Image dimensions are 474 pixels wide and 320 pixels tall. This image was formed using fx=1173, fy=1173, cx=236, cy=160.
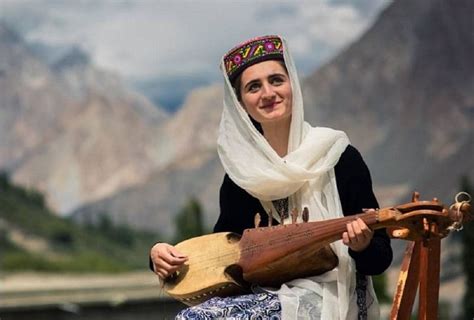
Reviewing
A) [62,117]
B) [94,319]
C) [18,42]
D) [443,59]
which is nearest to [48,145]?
[62,117]

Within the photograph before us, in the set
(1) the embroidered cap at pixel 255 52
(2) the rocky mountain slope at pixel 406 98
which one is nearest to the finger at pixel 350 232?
(1) the embroidered cap at pixel 255 52

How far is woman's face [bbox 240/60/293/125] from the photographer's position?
3107mm

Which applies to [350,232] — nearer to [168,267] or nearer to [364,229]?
[364,229]

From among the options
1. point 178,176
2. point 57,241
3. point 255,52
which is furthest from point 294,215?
point 178,176

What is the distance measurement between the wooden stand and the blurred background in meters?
22.5

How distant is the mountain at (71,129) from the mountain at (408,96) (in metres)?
6.61

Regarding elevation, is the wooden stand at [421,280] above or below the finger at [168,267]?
below

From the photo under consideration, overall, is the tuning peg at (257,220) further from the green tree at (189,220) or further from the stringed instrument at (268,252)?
the green tree at (189,220)

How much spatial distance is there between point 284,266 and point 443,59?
28.6 meters

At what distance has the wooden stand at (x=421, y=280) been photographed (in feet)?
8.70

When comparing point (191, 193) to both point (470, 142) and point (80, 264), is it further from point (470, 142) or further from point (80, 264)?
point (470, 142)

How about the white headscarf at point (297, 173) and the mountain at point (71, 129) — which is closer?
the white headscarf at point (297, 173)

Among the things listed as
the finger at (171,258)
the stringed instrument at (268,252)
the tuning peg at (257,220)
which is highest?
the tuning peg at (257,220)

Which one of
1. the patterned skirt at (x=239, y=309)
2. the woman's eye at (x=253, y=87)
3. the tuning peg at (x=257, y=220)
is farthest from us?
the woman's eye at (x=253, y=87)
